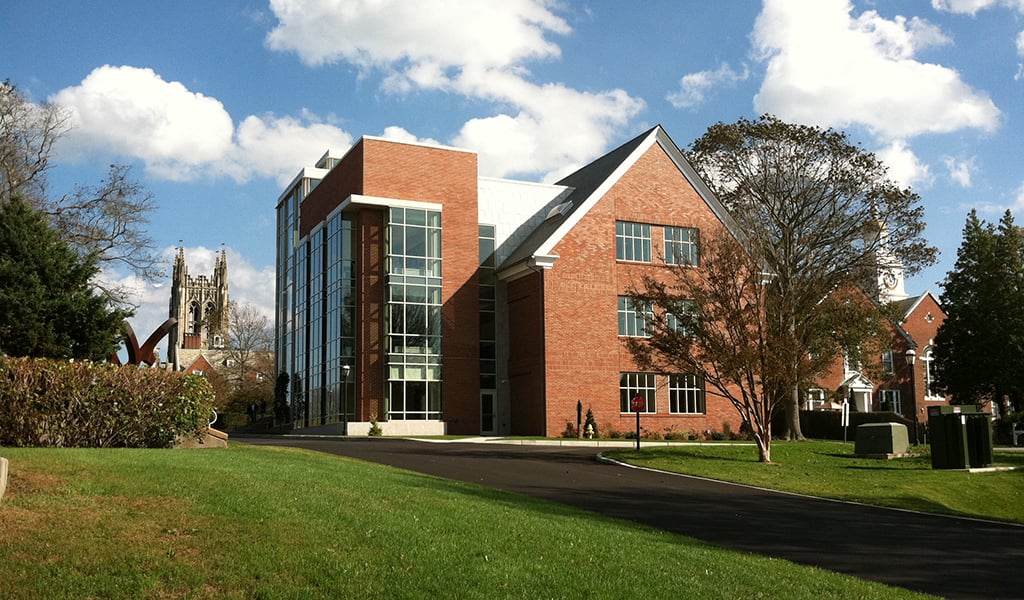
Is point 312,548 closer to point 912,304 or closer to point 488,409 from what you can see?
point 488,409

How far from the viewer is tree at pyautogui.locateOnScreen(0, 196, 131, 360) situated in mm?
23234

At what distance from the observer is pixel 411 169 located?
139ft

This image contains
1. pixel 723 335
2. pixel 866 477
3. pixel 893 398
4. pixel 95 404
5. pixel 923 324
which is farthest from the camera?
pixel 923 324

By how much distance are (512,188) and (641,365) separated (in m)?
21.3

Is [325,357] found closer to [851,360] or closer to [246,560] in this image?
[851,360]

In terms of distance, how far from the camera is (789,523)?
46.7 feet

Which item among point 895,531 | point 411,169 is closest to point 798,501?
point 895,531

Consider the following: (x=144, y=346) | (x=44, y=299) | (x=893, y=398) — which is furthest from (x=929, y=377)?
(x=44, y=299)

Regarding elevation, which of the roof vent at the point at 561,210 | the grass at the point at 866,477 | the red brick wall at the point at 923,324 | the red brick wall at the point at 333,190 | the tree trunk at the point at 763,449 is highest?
Answer: the red brick wall at the point at 333,190

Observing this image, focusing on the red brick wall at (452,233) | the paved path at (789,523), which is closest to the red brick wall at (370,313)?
the red brick wall at (452,233)

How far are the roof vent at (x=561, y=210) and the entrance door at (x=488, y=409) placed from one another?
9181mm

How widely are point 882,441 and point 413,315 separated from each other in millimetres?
20871

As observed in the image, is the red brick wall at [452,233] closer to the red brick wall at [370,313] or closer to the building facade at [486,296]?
the building facade at [486,296]

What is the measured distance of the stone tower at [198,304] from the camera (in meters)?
120
